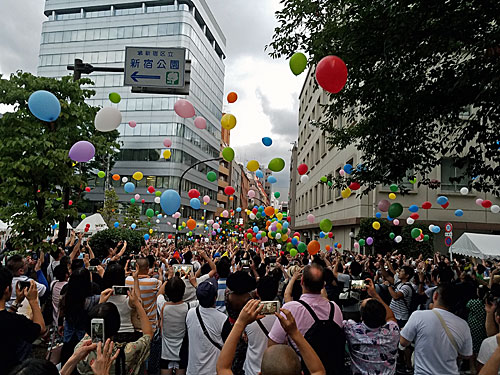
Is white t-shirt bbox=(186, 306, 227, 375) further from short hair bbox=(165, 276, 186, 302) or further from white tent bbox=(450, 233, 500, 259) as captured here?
white tent bbox=(450, 233, 500, 259)

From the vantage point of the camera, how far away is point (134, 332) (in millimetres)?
3949

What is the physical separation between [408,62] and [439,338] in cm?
527

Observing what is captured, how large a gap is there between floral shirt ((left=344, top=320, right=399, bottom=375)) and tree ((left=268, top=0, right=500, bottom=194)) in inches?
129

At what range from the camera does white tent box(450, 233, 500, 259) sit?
13.9 m

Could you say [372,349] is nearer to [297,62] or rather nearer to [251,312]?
[251,312]

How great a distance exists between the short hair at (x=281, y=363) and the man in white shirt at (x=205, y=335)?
185 centimetres

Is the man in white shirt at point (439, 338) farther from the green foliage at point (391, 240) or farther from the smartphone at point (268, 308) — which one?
the green foliage at point (391, 240)

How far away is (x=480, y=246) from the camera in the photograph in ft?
46.5

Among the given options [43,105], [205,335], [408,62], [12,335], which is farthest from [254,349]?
[43,105]

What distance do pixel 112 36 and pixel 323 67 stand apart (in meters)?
51.5

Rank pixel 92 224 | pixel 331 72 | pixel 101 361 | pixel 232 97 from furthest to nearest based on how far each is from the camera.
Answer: pixel 92 224 < pixel 232 97 < pixel 331 72 < pixel 101 361

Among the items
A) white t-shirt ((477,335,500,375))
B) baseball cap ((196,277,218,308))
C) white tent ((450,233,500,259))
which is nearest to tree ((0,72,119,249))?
baseball cap ((196,277,218,308))

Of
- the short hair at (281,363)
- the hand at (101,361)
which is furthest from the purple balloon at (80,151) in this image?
the short hair at (281,363)

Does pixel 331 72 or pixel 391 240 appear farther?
pixel 391 240
